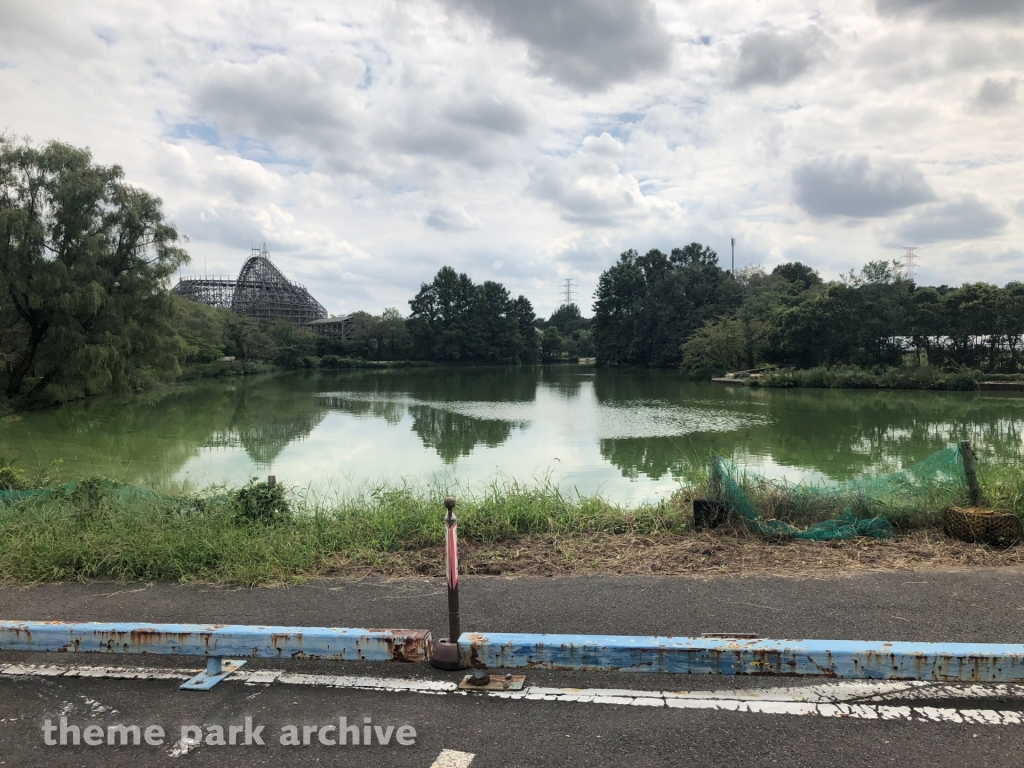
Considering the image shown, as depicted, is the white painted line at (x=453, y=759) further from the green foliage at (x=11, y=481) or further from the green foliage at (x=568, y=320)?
the green foliage at (x=568, y=320)

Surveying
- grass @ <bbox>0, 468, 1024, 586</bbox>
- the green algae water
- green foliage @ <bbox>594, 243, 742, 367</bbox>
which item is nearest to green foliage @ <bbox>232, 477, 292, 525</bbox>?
grass @ <bbox>0, 468, 1024, 586</bbox>

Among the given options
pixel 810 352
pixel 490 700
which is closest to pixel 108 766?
pixel 490 700

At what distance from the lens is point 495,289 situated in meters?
83.6

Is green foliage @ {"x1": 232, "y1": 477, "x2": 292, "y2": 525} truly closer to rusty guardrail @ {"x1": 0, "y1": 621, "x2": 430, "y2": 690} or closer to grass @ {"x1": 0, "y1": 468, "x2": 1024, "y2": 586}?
grass @ {"x1": 0, "y1": 468, "x2": 1024, "y2": 586}

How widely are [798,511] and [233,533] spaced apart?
489cm

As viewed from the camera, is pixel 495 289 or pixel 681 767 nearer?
pixel 681 767

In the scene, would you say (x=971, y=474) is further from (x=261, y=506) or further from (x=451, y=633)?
(x=261, y=506)

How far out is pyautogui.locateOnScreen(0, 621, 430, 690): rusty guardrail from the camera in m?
3.31

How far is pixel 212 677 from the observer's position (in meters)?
3.18

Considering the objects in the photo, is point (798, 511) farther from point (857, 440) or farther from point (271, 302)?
point (271, 302)

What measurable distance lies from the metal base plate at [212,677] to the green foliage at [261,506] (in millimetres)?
2749

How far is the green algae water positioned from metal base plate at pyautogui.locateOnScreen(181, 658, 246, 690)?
508 centimetres

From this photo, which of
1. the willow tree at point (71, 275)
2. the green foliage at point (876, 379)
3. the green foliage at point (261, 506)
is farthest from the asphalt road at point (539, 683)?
the green foliage at point (876, 379)

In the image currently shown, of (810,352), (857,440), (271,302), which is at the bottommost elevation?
(857,440)
